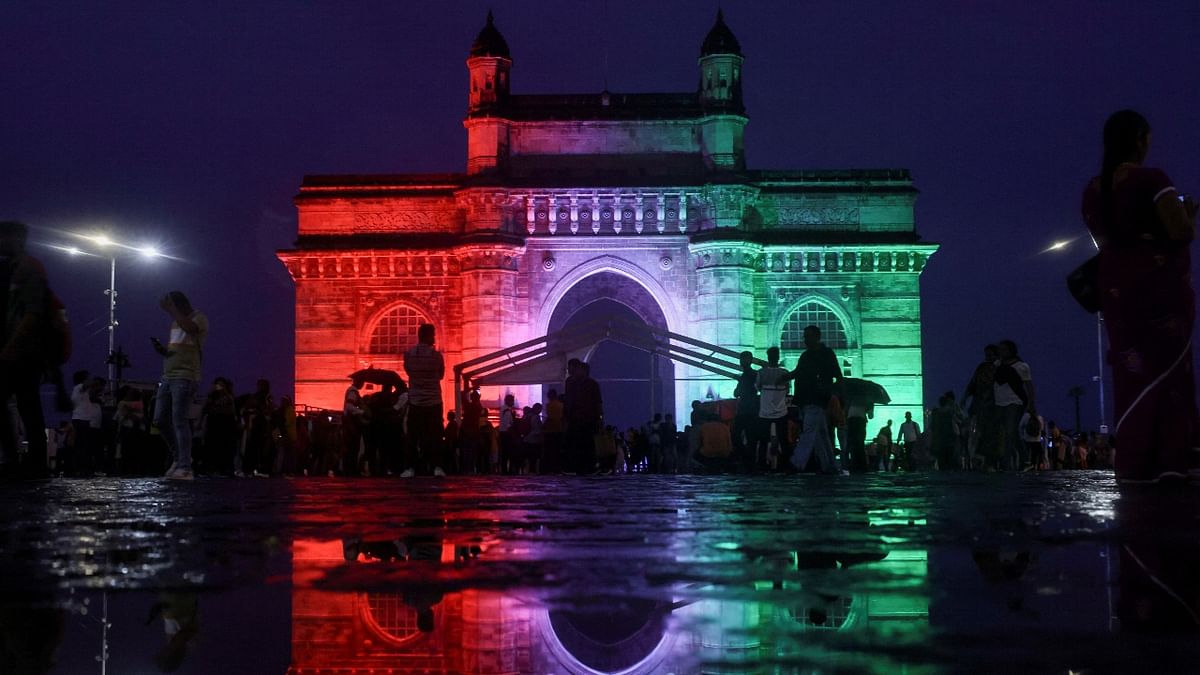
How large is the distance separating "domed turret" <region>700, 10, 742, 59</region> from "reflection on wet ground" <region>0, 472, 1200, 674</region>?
3367 centimetres

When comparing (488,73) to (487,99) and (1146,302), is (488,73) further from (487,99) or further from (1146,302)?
(1146,302)

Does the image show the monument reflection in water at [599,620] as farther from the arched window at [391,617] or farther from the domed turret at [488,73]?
the domed turret at [488,73]

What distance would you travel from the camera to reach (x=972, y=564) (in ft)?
10.1

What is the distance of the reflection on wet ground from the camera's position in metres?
1.80

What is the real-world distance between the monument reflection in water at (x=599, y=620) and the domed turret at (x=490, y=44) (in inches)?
1395

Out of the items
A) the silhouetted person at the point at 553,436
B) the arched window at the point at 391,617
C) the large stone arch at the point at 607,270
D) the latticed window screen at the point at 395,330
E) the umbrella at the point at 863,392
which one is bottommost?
the arched window at the point at 391,617

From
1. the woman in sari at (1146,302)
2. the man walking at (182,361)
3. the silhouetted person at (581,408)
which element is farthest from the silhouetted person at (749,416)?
the woman in sari at (1146,302)

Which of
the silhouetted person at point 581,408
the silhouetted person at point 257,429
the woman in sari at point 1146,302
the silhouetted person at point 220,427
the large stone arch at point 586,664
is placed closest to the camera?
the large stone arch at point 586,664

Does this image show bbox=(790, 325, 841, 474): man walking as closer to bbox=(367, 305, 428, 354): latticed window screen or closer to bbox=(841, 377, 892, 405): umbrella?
bbox=(841, 377, 892, 405): umbrella

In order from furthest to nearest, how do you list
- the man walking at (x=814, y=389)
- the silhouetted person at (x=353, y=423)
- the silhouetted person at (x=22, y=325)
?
the silhouetted person at (x=353, y=423) → the man walking at (x=814, y=389) → the silhouetted person at (x=22, y=325)

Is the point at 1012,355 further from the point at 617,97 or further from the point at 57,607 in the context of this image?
the point at 617,97

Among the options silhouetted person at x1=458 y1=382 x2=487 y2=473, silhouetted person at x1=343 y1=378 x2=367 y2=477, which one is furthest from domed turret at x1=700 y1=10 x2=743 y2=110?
silhouetted person at x1=343 y1=378 x2=367 y2=477

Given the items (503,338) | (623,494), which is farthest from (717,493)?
(503,338)

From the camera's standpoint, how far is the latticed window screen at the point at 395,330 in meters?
36.6
